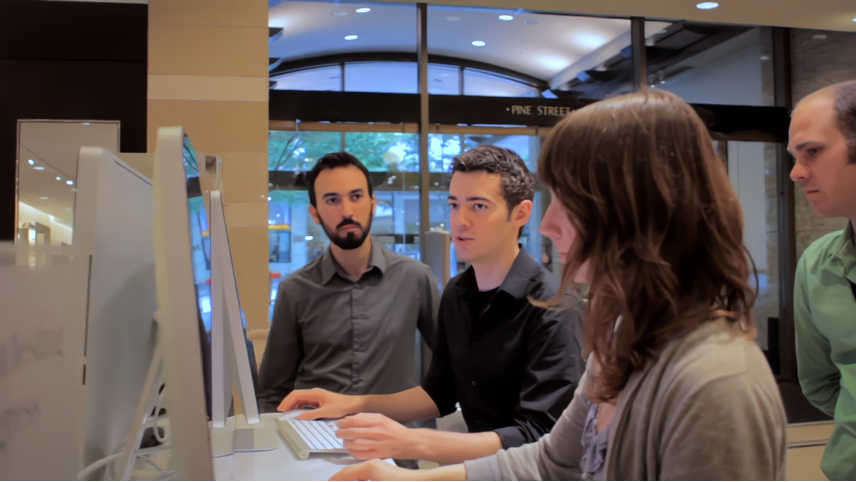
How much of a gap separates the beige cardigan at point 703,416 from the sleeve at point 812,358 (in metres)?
0.97

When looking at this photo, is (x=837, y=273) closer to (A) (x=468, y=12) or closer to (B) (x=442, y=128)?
(B) (x=442, y=128)

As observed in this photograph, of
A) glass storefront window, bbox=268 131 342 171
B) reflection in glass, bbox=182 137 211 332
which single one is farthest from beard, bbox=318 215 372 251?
glass storefront window, bbox=268 131 342 171

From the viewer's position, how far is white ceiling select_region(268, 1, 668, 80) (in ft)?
15.4

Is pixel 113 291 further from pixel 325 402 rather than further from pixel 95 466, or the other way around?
pixel 325 402

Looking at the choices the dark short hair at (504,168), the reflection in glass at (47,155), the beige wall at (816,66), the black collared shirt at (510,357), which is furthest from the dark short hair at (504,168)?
the beige wall at (816,66)

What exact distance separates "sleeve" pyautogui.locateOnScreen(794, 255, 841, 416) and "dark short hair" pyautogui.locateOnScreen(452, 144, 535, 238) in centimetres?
74

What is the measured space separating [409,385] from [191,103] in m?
2.37

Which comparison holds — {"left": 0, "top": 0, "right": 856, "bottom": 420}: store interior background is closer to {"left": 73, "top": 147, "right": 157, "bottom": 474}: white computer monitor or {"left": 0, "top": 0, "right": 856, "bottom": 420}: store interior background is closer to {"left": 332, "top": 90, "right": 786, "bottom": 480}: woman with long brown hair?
{"left": 73, "top": 147, "right": 157, "bottom": 474}: white computer monitor

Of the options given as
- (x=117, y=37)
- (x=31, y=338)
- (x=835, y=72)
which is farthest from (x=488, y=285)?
(x=835, y=72)

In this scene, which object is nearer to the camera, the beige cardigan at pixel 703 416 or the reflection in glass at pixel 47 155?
the beige cardigan at pixel 703 416

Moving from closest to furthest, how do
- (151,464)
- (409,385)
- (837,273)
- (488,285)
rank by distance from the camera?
(151,464) < (837,273) < (488,285) < (409,385)

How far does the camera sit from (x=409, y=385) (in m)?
2.32

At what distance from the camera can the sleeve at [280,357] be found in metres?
2.16

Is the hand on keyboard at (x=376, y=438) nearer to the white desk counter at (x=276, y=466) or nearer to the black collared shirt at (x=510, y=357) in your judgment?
the white desk counter at (x=276, y=466)
